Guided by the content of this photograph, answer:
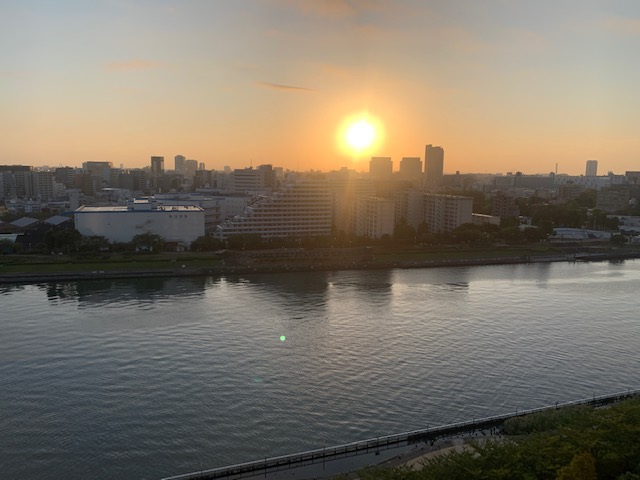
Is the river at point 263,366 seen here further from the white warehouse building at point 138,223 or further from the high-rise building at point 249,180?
the high-rise building at point 249,180

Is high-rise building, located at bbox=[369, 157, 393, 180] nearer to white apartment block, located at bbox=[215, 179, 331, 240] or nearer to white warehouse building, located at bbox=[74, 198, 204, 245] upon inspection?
white apartment block, located at bbox=[215, 179, 331, 240]

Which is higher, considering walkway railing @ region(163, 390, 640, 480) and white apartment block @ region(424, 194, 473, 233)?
white apartment block @ region(424, 194, 473, 233)

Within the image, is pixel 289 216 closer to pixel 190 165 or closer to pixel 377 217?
pixel 377 217

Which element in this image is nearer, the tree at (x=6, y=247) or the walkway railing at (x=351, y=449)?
the walkway railing at (x=351, y=449)

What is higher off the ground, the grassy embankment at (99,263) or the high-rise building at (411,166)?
the high-rise building at (411,166)

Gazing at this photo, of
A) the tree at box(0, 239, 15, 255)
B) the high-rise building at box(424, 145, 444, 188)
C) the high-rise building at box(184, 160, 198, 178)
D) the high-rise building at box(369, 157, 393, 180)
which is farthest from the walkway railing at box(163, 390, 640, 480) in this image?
the high-rise building at box(184, 160, 198, 178)

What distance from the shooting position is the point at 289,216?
14.6 m

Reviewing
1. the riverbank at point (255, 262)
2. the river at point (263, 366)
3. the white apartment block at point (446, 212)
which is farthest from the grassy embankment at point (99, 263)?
the white apartment block at point (446, 212)

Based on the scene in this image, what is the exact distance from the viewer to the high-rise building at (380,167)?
119ft

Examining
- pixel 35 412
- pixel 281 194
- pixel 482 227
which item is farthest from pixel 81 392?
pixel 482 227

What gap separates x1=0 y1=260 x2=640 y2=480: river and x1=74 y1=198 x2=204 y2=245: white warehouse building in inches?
153

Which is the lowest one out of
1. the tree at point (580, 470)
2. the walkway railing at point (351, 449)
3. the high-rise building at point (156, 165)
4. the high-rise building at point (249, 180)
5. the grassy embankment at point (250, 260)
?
the walkway railing at point (351, 449)

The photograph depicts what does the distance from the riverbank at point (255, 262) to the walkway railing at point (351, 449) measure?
7.30 metres

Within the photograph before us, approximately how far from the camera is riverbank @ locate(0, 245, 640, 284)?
10211 millimetres
